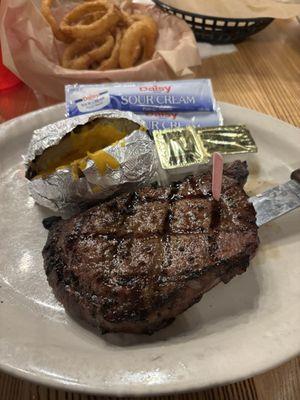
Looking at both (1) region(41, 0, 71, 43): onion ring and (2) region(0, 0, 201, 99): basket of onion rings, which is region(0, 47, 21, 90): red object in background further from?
(1) region(41, 0, 71, 43): onion ring

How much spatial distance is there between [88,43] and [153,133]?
0.70 meters

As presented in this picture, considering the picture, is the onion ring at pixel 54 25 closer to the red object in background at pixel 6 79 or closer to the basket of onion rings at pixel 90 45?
the basket of onion rings at pixel 90 45

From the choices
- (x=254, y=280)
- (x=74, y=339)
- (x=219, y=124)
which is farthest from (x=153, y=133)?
(x=74, y=339)

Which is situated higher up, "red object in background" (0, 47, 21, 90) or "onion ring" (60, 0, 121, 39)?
"onion ring" (60, 0, 121, 39)

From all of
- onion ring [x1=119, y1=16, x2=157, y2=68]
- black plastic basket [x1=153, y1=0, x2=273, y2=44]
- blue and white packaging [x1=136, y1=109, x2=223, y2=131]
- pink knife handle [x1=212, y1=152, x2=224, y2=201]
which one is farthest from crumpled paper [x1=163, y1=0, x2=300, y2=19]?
pink knife handle [x1=212, y1=152, x2=224, y2=201]

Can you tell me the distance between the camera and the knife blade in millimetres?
1043

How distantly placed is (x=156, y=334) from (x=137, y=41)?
4.18 ft

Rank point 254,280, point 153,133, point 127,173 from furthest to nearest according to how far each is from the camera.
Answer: point 153,133 → point 127,173 → point 254,280

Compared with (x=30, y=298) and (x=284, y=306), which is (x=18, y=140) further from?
(x=284, y=306)

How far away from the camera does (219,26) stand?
6.59 feet

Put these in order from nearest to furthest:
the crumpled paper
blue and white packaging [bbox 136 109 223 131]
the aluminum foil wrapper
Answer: the aluminum foil wrapper, blue and white packaging [bbox 136 109 223 131], the crumpled paper

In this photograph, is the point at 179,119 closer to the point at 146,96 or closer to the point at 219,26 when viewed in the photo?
the point at 146,96

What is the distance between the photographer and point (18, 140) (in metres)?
1.35

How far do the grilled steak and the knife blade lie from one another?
0.08 meters
